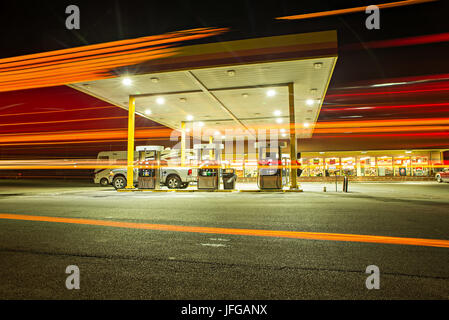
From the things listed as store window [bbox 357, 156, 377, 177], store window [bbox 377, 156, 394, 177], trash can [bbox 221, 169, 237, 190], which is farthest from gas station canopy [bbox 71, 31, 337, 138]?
store window [bbox 377, 156, 394, 177]

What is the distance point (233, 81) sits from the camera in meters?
12.9

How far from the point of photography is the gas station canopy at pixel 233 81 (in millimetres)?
9953

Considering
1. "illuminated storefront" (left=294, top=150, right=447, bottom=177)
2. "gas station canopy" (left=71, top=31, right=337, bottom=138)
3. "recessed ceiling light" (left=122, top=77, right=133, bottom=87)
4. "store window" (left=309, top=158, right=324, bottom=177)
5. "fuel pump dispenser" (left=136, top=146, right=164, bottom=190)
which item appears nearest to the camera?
"gas station canopy" (left=71, top=31, right=337, bottom=138)

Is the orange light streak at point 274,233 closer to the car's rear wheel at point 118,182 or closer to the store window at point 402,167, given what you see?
the car's rear wheel at point 118,182

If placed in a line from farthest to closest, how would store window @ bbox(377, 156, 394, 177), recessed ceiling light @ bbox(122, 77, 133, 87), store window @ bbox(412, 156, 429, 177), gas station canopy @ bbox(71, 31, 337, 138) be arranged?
store window @ bbox(377, 156, 394, 177) < store window @ bbox(412, 156, 429, 177) < recessed ceiling light @ bbox(122, 77, 133, 87) < gas station canopy @ bbox(71, 31, 337, 138)

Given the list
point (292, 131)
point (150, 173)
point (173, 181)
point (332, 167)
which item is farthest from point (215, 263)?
point (332, 167)

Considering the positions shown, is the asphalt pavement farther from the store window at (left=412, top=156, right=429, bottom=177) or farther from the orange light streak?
the store window at (left=412, top=156, right=429, bottom=177)

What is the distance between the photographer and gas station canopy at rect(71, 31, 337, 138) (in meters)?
9.95

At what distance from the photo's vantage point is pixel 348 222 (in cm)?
486

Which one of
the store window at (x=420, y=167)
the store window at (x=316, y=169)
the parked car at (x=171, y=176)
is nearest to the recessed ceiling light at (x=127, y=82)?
the parked car at (x=171, y=176)

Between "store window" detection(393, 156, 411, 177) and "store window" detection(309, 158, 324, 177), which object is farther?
"store window" detection(309, 158, 324, 177)

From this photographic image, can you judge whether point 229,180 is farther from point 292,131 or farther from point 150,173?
point 150,173
